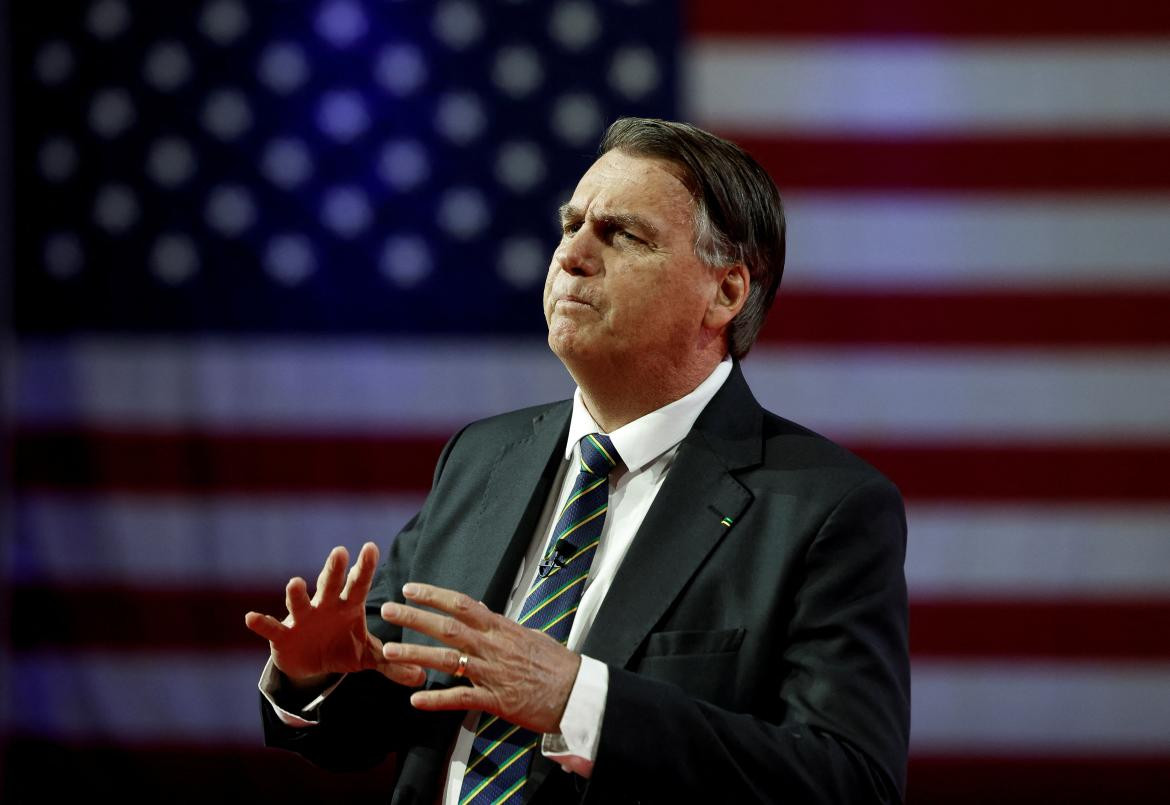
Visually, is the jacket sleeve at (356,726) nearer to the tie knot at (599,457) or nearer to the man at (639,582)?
the man at (639,582)

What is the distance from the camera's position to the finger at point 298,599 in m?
1.53

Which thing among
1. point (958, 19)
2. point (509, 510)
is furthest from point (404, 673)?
point (958, 19)

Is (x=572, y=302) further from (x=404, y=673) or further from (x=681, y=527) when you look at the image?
(x=404, y=673)

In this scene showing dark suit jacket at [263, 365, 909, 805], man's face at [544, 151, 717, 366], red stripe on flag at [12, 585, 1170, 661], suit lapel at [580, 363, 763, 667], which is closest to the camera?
dark suit jacket at [263, 365, 909, 805]

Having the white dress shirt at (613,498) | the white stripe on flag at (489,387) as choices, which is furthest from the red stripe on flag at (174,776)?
the white dress shirt at (613,498)

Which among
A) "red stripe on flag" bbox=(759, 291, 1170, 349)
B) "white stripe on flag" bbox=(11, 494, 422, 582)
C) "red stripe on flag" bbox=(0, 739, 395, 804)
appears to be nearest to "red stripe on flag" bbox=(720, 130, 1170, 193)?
"red stripe on flag" bbox=(759, 291, 1170, 349)

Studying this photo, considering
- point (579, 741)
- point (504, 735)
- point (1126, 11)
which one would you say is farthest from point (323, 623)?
point (1126, 11)

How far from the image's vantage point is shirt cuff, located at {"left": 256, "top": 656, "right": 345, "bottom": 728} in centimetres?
170

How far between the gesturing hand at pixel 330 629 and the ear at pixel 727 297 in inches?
27.0

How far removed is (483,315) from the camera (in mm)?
3684

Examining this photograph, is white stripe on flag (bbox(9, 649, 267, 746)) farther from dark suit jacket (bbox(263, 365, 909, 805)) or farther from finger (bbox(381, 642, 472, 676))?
finger (bbox(381, 642, 472, 676))

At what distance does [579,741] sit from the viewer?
1.42 m

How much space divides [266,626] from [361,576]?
0.52ft

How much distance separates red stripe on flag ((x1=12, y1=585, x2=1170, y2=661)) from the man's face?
79.7 inches
